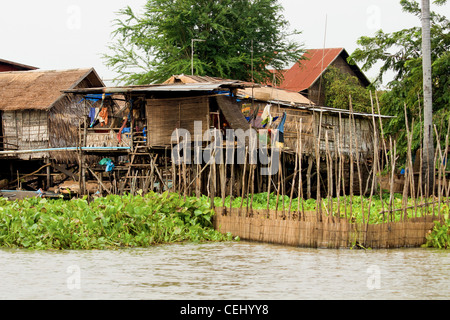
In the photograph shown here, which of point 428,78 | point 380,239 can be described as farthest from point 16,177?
point 380,239

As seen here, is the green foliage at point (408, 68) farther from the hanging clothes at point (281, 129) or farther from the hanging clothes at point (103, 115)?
the hanging clothes at point (103, 115)

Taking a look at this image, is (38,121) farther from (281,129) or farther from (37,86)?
(281,129)

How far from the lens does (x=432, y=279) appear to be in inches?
304

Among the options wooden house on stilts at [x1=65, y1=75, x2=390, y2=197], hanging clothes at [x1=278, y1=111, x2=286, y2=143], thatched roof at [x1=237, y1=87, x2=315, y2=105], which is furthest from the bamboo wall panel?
thatched roof at [x1=237, y1=87, x2=315, y2=105]

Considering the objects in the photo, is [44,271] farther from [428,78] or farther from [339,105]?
[339,105]

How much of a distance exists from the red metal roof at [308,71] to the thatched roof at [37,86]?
842 cm

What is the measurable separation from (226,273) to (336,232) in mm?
2212

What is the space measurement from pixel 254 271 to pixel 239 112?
8.16m

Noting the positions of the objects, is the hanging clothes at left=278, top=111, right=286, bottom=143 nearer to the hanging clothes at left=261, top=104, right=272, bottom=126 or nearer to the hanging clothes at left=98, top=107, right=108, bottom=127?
the hanging clothes at left=261, top=104, right=272, bottom=126

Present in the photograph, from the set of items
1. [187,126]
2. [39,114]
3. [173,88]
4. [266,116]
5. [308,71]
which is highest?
[308,71]

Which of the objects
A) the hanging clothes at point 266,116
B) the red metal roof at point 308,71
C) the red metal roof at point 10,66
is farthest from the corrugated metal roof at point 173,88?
the red metal roof at point 10,66

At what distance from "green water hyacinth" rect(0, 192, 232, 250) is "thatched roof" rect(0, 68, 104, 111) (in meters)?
10.1

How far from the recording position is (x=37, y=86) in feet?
70.8

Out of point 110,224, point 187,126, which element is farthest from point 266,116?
point 110,224
